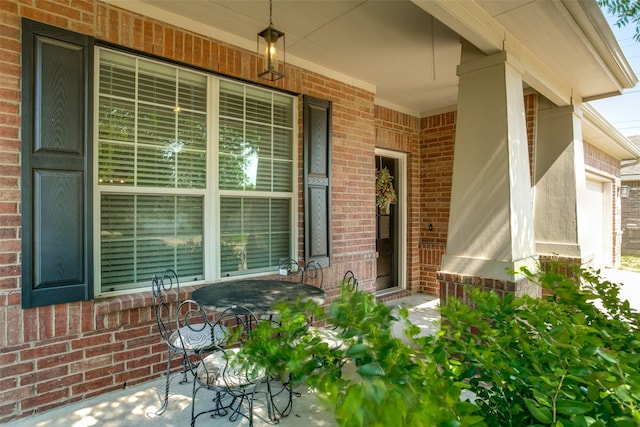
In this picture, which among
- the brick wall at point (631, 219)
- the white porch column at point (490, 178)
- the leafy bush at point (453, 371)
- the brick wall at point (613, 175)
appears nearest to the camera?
the leafy bush at point (453, 371)

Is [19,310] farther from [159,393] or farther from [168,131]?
[168,131]

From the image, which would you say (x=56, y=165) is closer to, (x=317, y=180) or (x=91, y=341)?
(x=91, y=341)

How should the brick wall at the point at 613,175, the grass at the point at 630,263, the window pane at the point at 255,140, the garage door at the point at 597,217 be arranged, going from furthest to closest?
the grass at the point at 630,263 → the garage door at the point at 597,217 → the brick wall at the point at 613,175 → the window pane at the point at 255,140

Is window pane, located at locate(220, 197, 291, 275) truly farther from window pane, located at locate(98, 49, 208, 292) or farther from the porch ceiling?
the porch ceiling

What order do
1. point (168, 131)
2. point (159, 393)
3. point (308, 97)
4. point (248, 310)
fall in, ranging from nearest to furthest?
point (248, 310) → point (159, 393) → point (168, 131) → point (308, 97)

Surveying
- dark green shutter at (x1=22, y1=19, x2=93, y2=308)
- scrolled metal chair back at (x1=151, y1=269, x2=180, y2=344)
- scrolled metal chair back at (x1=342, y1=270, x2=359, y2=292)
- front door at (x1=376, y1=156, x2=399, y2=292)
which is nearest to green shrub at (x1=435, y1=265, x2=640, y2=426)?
scrolled metal chair back at (x1=342, y1=270, x2=359, y2=292)

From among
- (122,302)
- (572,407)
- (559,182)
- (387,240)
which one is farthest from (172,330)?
(559,182)

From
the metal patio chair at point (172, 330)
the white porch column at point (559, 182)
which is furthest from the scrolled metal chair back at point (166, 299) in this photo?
the white porch column at point (559, 182)

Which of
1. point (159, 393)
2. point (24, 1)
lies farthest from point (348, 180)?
point (24, 1)

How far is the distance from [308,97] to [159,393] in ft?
9.66

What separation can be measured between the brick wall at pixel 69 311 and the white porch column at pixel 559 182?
368 cm

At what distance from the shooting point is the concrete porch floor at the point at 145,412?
225 centimetres

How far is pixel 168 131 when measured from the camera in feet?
9.72

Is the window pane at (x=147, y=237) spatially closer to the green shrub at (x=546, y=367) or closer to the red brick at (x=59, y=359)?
the red brick at (x=59, y=359)
